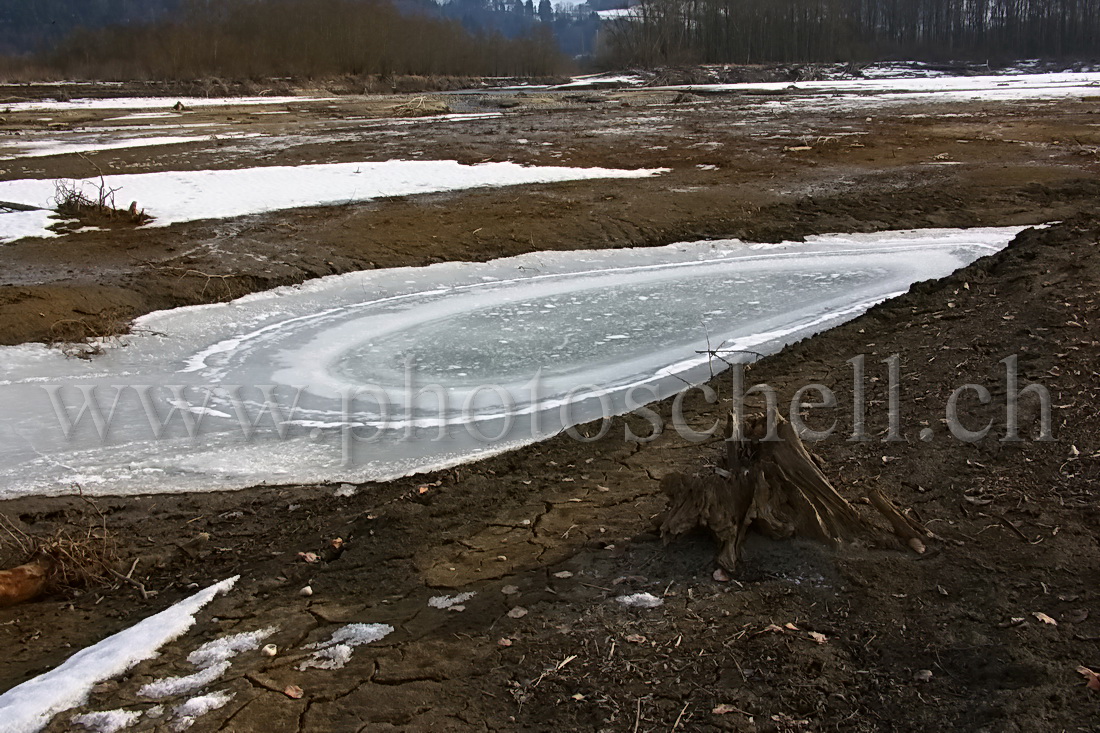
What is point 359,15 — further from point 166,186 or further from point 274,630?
point 274,630

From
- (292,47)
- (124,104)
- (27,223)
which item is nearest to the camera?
(27,223)

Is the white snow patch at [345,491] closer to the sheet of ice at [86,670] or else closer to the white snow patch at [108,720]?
the sheet of ice at [86,670]

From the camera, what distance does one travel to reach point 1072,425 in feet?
17.4

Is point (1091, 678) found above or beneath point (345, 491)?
above

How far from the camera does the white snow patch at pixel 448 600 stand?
4113 mm

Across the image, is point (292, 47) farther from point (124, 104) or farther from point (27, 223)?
point (27, 223)

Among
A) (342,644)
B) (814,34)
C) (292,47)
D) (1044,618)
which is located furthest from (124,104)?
(814,34)

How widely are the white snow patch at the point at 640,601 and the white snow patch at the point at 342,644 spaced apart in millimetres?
959

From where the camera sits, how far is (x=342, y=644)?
383 centimetres

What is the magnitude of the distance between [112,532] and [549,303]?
239 inches

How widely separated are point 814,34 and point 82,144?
293 ft

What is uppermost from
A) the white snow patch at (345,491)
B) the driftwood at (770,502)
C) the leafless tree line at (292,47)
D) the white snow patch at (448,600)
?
the leafless tree line at (292,47)

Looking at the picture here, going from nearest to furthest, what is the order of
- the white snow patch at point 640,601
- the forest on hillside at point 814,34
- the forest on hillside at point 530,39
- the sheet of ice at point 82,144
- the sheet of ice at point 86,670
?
the sheet of ice at point 86,670 < the white snow patch at point 640,601 < the sheet of ice at point 82,144 < the forest on hillside at point 530,39 < the forest on hillside at point 814,34

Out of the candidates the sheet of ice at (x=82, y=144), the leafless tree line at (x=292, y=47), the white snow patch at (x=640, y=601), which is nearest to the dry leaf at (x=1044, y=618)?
the white snow patch at (x=640, y=601)
